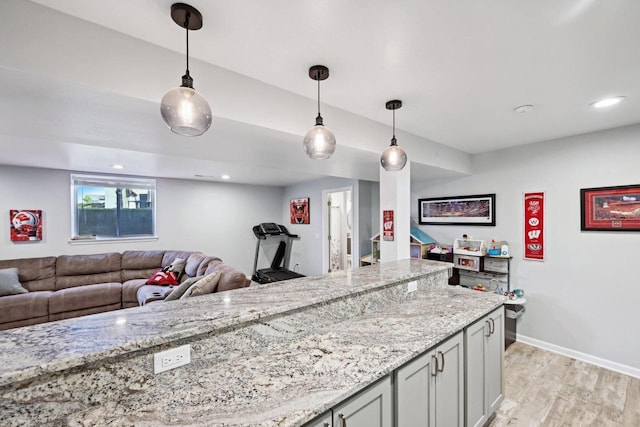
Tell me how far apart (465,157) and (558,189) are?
1092 millimetres

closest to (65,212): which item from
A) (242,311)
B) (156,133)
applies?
(156,133)

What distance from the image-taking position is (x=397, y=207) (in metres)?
2.85

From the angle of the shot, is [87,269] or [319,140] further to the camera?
[87,269]

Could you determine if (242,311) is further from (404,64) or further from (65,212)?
(65,212)

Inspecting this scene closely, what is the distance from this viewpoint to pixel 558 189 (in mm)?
3178

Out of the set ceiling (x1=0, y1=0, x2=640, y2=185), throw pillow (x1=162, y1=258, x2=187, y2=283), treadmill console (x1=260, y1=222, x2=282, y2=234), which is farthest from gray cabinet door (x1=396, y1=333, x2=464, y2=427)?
treadmill console (x1=260, y1=222, x2=282, y2=234)

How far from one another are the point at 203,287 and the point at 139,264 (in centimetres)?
277

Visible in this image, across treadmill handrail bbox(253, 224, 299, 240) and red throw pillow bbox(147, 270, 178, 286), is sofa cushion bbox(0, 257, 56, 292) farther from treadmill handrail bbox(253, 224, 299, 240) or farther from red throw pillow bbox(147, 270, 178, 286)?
treadmill handrail bbox(253, 224, 299, 240)

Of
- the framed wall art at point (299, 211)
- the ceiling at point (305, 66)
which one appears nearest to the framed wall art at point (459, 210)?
the ceiling at point (305, 66)

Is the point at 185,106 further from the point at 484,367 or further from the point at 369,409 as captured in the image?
the point at 484,367

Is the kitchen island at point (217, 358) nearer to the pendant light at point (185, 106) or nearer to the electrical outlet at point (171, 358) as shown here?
the electrical outlet at point (171, 358)

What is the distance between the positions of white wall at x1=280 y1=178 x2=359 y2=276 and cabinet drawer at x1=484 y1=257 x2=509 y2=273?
9.02 ft

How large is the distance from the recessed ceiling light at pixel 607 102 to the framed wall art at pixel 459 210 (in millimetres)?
1611

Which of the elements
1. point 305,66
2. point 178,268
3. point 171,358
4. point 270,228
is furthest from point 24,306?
point 305,66
